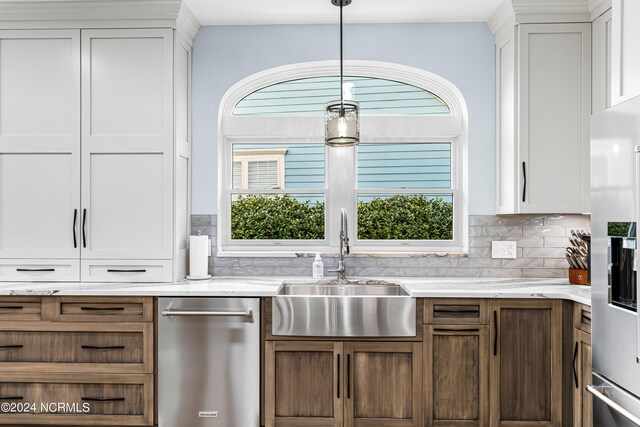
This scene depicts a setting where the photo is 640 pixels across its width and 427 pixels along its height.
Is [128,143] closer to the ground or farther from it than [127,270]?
farther from it

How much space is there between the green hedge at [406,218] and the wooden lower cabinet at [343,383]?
1017 millimetres

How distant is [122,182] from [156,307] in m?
0.82

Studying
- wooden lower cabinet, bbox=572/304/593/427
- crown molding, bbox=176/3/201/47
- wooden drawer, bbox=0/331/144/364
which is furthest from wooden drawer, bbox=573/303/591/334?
crown molding, bbox=176/3/201/47

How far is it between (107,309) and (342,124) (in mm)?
1609

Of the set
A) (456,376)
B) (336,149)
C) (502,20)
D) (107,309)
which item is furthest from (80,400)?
(502,20)

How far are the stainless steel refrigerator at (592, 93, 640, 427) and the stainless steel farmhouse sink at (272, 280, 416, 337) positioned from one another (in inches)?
35.1

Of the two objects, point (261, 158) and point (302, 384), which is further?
point (261, 158)

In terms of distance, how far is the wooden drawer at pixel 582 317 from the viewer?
2.34 metres

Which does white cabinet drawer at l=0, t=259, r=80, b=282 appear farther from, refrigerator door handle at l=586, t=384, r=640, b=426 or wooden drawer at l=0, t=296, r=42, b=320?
refrigerator door handle at l=586, t=384, r=640, b=426

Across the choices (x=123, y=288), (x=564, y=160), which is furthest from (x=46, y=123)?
(x=564, y=160)

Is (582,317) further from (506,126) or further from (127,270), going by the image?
(127,270)

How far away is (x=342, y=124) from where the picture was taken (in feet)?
8.70

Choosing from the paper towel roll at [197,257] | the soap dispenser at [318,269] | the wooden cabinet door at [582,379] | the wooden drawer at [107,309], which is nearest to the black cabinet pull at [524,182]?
the wooden cabinet door at [582,379]

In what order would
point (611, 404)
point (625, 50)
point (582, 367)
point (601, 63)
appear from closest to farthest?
1. point (611, 404)
2. point (625, 50)
3. point (582, 367)
4. point (601, 63)
